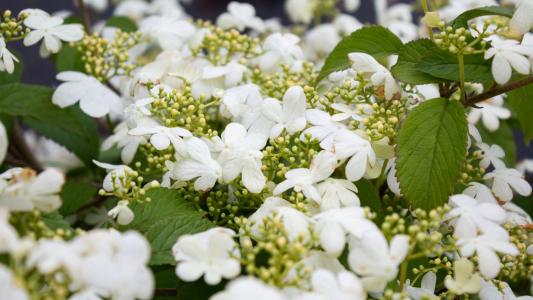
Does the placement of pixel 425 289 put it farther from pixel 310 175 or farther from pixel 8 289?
pixel 8 289

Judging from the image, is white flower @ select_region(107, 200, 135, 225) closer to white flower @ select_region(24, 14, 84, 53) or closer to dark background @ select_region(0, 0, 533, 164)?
white flower @ select_region(24, 14, 84, 53)

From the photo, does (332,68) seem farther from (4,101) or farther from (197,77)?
(4,101)

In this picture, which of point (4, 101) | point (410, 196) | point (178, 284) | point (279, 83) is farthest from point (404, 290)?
point (4, 101)

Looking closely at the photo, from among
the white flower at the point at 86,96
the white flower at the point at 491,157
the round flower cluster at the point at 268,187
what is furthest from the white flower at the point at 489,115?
the white flower at the point at 86,96

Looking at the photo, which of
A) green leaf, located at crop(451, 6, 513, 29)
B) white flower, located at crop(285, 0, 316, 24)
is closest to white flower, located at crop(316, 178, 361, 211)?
green leaf, located at crop(451, 6, 513, 29)

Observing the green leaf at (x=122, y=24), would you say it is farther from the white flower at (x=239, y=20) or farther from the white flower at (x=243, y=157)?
the white flower at (x=243, y=157)

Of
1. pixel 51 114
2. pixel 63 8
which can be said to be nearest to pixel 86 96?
pixel 51 114
